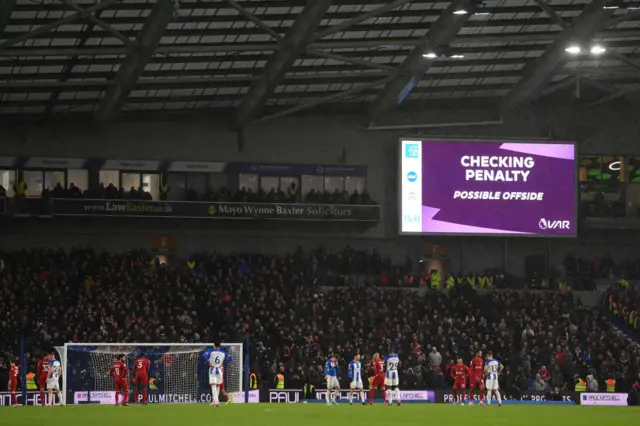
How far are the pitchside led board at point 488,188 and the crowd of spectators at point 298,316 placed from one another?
290 cm

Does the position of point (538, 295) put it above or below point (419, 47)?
below

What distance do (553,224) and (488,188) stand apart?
3.39 meters

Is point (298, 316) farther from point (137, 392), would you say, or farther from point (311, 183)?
point (137, 392)

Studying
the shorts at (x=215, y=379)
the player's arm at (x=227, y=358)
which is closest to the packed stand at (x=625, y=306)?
the player's arm at (x=227, y=358)

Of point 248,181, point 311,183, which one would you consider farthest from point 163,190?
point 311,183

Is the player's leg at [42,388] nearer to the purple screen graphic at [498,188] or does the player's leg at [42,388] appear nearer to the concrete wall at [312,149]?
the concrete wall at [312,149]

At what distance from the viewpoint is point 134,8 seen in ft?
131

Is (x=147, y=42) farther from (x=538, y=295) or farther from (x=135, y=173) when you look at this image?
(x=538, y=295)

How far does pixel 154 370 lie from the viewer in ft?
127

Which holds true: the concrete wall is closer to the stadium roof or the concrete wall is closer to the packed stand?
the stadium roof

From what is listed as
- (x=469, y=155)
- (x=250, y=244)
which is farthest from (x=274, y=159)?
(x=469, y=155)

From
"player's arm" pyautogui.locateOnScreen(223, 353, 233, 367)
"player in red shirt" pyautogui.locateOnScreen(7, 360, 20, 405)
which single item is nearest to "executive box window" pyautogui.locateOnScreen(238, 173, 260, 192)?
"player's arm" pyautogui.locateOnScreen(223, 353, 233, 367)

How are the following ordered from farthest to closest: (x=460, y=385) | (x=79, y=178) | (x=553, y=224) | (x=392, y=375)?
1. (x=553, y=224)
2. (x=79, y=178)
3. (x=460, y=385)
4. (x=392, y=375)

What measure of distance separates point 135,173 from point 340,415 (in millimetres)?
24045
